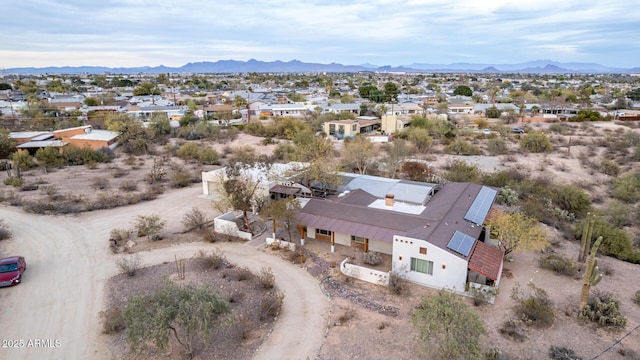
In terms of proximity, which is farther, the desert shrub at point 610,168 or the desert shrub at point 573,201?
the desert shrub at point 610,168

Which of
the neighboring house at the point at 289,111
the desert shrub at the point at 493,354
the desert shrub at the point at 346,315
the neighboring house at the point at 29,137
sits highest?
the neighboring house at the point at 289,111

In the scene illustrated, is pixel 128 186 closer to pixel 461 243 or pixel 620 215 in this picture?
pixel 461 243

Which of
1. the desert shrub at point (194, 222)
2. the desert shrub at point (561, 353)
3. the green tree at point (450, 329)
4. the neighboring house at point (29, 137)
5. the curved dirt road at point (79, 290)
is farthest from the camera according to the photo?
the neighboring house at point (29, 137)

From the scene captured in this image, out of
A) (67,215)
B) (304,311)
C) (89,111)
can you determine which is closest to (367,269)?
(304,311)

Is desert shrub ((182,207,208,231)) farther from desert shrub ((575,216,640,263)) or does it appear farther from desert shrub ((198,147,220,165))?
desert shrub ((575,216,640,263))

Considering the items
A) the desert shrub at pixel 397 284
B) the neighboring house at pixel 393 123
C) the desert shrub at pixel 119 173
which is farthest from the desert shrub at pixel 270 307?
the neighboring house at pixel 393 123

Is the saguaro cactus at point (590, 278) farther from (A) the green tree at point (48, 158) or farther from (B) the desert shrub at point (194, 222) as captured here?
(A) the green tree at point (48, 158)
